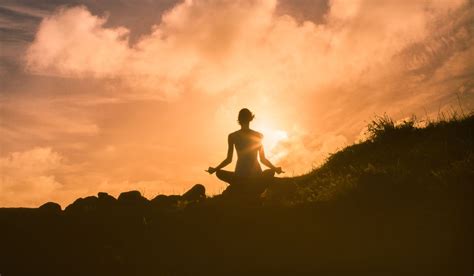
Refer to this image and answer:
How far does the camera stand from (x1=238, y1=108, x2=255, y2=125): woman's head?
10.3m

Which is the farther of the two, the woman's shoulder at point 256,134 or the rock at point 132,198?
the rock at point 132,198

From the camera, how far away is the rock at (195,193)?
13472mm

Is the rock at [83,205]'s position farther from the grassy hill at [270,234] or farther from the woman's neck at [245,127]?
the woman's neck at [245,127]

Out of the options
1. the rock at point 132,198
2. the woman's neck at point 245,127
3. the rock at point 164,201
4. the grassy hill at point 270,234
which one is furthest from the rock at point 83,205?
the woman's neck at point 245,127

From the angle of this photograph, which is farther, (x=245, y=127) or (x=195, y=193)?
(x=195, y=193)

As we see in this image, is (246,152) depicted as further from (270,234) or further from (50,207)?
(50,207)

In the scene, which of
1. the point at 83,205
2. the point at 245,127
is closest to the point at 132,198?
the point at 83,205

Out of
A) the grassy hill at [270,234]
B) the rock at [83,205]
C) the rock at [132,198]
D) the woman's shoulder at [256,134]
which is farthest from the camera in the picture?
the rock at [132,198]

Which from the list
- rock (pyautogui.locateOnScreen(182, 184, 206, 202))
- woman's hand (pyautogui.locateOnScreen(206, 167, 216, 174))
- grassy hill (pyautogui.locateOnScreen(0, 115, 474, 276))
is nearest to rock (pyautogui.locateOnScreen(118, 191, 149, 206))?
grassy hill (pyautogui.locateOnScreen(0, 115, 474, 276))

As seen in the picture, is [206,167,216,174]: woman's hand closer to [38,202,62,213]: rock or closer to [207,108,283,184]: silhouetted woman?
[207,108,283,184]: silhouetted woman

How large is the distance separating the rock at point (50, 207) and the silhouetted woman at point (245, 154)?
3.80 meters

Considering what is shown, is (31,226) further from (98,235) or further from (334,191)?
(334,191)

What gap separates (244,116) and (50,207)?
5.18 meters

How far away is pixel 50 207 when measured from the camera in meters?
11.1
